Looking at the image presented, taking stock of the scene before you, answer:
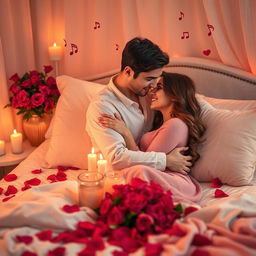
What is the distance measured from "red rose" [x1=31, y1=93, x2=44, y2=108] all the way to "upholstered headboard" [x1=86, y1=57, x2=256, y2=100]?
2.79 feet

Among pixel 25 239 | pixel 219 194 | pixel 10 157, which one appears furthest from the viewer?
pixel 10 157

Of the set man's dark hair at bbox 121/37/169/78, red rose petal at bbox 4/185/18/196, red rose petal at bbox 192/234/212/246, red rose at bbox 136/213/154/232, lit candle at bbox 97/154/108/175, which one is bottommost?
red rose petal at bbox 4/185/18/196

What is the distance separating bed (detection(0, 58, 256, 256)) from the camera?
Answer: 1.33 meters

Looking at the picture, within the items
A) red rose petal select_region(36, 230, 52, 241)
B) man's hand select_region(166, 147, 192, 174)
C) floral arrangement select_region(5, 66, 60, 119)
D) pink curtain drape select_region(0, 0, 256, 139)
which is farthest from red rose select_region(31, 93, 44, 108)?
red rose petal select_region(36, 230, 52, 241)

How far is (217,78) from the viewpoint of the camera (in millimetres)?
2428

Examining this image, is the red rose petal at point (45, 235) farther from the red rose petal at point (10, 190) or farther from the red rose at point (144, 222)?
the red rose petal at point (10, 190)

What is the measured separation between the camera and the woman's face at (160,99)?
2.08 meters

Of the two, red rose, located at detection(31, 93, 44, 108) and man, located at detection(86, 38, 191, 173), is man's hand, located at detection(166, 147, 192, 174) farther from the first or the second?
red rose, located at detection(31, 93, 44, 108)

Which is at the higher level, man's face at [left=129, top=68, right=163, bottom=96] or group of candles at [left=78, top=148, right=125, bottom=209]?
man's face at [left=129, top=68, right=163, bottom=96]

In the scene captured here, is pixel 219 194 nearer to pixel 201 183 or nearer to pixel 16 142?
pixel 201 183

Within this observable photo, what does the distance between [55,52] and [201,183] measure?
1.39 meters

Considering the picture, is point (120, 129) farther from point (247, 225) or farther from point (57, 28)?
point (57, 28)

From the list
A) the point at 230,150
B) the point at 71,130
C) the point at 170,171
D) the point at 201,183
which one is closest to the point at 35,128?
the point at 71,130

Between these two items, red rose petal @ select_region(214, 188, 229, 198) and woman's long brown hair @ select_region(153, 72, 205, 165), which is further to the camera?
woman's long brown hair @ select_region(153, 72, 205, 165)
